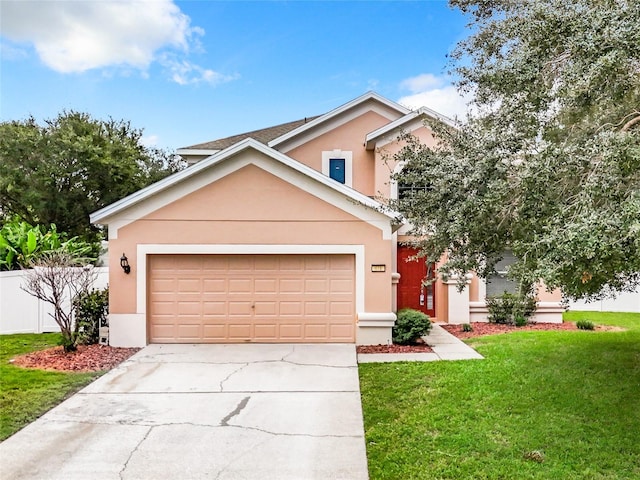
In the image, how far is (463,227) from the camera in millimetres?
6117

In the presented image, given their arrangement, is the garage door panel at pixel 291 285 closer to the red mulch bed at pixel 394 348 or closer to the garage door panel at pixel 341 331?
the garage door panel at pixel 341 331

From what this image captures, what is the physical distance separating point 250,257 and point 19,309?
7.12 meters

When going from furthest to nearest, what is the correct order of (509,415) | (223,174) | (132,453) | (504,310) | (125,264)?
(504,310) → (223,174) → (125,264) → (509,415) → (132,453)

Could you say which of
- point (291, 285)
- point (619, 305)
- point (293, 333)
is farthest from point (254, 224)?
point (619, 305)

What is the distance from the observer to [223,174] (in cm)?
1098

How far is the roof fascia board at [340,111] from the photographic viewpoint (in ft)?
50.0

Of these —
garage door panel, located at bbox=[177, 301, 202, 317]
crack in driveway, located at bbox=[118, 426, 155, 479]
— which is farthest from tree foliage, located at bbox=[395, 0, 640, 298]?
garage door panel, located at bbox=[177, 301, 202, 317]

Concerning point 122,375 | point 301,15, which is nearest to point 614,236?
point 122,375

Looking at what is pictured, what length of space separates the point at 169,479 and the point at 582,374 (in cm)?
692

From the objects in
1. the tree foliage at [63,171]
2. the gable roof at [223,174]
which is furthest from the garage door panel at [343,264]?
the tree foliage at [63,171]

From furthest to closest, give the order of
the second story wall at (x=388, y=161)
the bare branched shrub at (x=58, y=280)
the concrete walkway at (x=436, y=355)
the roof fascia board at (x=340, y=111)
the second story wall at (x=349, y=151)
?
1. the second story wall at (x=349, y=151)
2. the roof fascia board at (x=340, y=111)
3. the second story wall at (x=388, y=161)
4. the bare branched shrub at (x=58, y=280)
5. the concrete walkway at (x=436, y=355)

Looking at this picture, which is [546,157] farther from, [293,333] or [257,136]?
[257,136]

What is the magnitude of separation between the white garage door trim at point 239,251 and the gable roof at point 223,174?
0.84m

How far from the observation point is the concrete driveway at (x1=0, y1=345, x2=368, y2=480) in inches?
195
